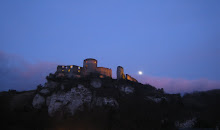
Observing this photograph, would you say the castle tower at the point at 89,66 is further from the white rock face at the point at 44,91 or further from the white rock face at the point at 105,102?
Answer: the white rock face at the point at 44,91

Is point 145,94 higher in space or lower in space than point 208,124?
higher

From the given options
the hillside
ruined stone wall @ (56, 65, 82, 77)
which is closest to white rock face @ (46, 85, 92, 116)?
the hillside

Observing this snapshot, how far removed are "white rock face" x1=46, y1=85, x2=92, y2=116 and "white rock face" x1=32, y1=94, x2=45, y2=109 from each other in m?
Result: 1.83

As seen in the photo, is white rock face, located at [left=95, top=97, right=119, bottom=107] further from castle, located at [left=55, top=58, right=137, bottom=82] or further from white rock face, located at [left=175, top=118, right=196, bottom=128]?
white rock face, located at [left=175, top=118, right=196, bottom=128]

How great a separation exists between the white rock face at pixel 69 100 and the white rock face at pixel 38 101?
183 centimetres

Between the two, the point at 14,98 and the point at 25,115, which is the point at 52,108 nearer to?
the point at 25,115

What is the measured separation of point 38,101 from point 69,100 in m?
10.8

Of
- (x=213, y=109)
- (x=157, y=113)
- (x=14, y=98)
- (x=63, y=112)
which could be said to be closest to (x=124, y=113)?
(x=157, y=113)

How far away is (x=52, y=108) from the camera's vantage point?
148ft

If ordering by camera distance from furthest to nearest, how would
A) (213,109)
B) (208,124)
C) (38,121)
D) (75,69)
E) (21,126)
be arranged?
(213,109), (75,69), (208,124), (38,121), (21,126)

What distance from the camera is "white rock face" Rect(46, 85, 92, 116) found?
4469cm

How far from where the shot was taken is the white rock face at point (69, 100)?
44.7 metres

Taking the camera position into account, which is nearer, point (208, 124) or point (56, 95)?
point (56, 95)

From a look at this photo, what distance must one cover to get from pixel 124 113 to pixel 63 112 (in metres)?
18.2
